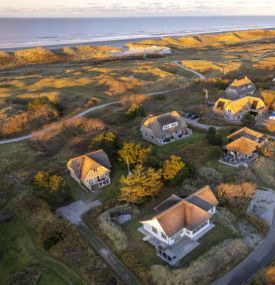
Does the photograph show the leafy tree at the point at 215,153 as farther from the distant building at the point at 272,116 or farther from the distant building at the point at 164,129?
the distant building at the point at 272,116

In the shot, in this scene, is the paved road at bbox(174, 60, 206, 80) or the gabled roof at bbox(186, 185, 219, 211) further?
the paved road at bbox(174, 60, 206, 80)

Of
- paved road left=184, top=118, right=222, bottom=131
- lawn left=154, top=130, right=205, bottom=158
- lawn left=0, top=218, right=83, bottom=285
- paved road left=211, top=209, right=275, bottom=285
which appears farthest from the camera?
paved road left=184, top=118, right=222, bottom=131

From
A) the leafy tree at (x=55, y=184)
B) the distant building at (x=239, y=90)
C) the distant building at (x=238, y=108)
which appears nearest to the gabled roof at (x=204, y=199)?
the leafy tree at (x=55, y=184)

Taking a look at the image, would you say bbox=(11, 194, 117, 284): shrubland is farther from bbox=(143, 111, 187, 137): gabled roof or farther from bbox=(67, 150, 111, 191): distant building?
bbox=(143, 111, 187, 137): gabled roof

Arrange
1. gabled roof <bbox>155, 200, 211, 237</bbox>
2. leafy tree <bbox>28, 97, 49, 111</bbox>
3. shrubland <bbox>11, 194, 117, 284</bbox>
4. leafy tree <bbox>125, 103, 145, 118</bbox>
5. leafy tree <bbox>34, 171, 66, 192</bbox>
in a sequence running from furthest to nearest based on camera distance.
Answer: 1. leafy tree <bbox>28, 97, 49, 111</bbox>
2. leafy tree <bbox>125, 103, 145, 118</bbox>
3. leafy tree <bbox>34, 171, 66, 192</bbox>
4. gabled roof <bbox>155, 200, 211, 237</bbox>
5. shrubland <bbox>11, 194, 117, 284</bbox>

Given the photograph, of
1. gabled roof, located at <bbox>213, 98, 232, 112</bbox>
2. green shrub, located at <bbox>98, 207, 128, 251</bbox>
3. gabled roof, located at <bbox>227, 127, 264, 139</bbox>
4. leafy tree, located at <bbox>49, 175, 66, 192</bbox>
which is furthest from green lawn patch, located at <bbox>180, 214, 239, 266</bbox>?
gabled roof, located at <bbox>213, 98, 232, 112</bbox>

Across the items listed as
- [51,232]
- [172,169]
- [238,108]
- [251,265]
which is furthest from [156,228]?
[238,108]

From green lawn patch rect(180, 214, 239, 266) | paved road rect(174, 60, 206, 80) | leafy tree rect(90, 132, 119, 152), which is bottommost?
green lawn patch rect(180, 214, 239, 266)
